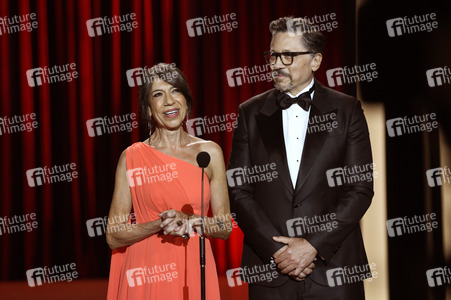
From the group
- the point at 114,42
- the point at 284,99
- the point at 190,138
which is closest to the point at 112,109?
the point at 114,42

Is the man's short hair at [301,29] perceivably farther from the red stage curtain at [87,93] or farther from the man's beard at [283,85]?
the red stage curtain at [87,93]

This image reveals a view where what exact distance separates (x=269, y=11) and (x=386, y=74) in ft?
5.26

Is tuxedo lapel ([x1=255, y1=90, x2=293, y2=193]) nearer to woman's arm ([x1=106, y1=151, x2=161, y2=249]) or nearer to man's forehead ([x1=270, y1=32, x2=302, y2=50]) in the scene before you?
man's forehead ([x1=270, y1=32, x2=302, y2=50])

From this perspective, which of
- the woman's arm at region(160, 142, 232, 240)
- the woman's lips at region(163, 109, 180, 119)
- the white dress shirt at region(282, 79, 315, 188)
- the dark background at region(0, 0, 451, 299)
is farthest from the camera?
the dark background at region(0, 0, 451, 299)

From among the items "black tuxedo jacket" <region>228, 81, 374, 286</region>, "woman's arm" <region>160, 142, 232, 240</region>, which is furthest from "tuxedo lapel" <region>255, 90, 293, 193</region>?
"woman's arm" <region>160, 142, 232, 240</region>

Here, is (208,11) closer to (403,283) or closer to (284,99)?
(403,283)

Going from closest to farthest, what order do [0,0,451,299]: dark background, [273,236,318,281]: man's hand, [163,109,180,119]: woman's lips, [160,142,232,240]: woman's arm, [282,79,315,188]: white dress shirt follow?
[273,236,318,281]: man's hand < [282,79,315,188]: white dress shirt < [160,142,232,240]: woman's arm < [163,109,180,119]: woman's lips < [0,0,451,299]: dark background

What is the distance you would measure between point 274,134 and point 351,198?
0.38 m

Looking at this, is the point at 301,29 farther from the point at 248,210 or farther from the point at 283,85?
the point at 248,210

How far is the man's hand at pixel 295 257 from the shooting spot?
2.25 m

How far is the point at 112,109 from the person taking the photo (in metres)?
5.52

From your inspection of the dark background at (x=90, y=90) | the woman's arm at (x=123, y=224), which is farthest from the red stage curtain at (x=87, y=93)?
the woman's arm at (x=123, y=224)

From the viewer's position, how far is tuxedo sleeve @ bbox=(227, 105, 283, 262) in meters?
2.28

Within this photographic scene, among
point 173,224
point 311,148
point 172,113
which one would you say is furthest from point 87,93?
point 311,148
